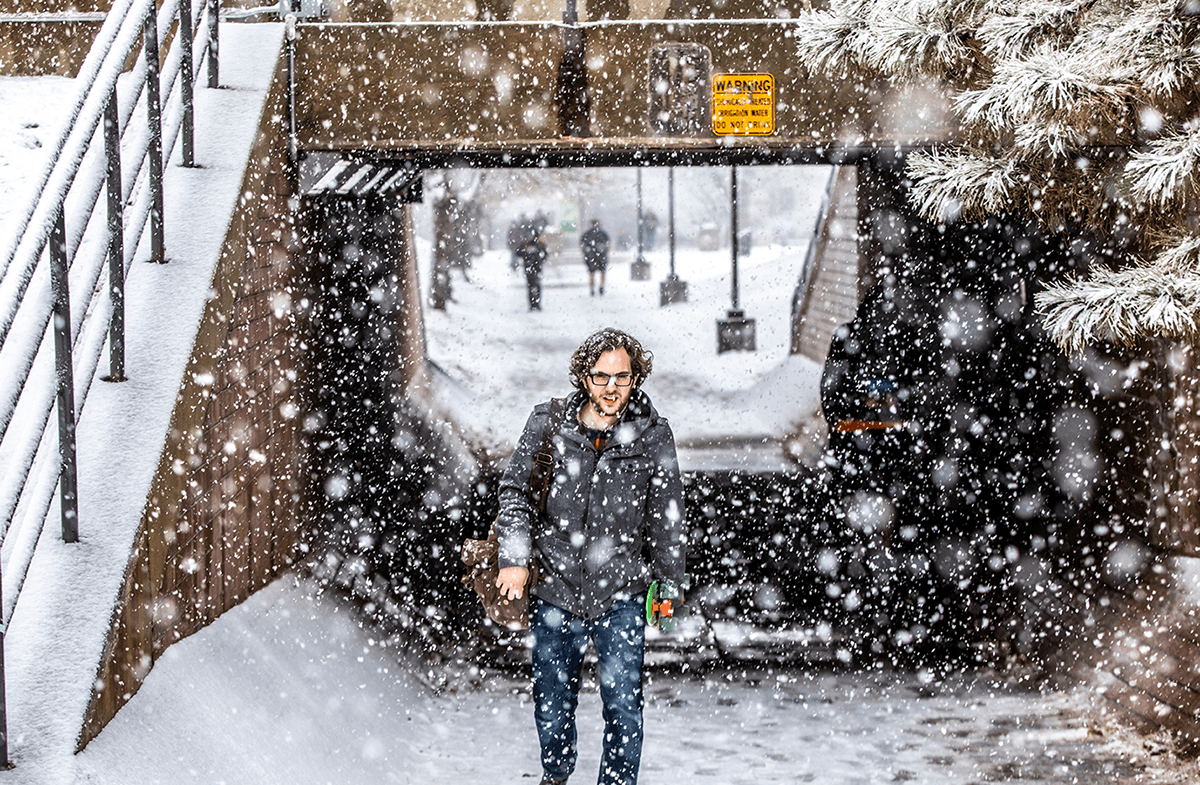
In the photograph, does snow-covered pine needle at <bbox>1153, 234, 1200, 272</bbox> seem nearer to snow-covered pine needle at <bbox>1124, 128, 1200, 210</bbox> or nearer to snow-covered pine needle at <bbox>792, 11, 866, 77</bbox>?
snow-covered pine needle at <bbox>1124, 128, 1200, 210</bbox>

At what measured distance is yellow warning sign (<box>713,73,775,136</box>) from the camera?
5992 millimetres

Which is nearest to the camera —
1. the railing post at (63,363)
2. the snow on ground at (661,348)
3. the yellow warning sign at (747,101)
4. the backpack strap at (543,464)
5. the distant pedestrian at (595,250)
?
the railing post at (63,363)

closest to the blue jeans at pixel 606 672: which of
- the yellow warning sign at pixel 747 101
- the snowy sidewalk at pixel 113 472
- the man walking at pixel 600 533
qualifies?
the man walking at pixel 600 533

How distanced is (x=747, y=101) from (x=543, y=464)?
295 cm

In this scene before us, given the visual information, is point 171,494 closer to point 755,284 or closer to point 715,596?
point 715,596

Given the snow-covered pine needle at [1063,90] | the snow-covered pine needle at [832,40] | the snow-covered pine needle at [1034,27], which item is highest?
the snow-covered pine needle at [832,40]

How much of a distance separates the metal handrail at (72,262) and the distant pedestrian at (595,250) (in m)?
24.2

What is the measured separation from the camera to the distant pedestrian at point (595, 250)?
28859 mm

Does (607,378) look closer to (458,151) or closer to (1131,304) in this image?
(1131,304)

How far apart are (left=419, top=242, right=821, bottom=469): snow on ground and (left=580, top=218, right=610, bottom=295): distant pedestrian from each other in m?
0.59

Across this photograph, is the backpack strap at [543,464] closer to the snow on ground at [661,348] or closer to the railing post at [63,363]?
the railing post at [63,363]

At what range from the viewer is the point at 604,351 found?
3855 millimetres

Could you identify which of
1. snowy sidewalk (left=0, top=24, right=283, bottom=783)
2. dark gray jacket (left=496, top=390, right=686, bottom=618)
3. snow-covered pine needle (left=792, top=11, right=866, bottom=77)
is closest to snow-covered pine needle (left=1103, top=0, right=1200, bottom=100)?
snow-covered pine needle (left=792, top=11, right=866, bottom=77)

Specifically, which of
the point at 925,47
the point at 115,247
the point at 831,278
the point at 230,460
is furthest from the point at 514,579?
the point at 831,278
